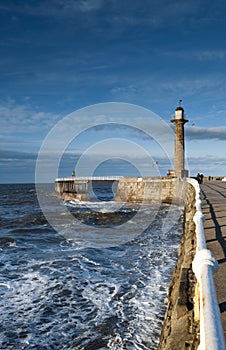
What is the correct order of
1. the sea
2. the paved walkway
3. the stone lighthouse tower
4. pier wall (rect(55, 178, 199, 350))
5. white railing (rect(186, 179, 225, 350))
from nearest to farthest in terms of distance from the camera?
white railing (rect(186, 179, 225, 350)) → pier wall (rect(55, 178, 199, 350)) → the paved walkway → the sea → the stone lighthouse tower

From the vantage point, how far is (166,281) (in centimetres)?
725

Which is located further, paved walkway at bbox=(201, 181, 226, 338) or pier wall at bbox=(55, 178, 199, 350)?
paved walkway at bbox=(201, 181, 226, 338)

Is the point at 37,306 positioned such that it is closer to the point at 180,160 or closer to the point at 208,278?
the point at 208,278

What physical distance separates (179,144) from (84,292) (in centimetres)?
2725

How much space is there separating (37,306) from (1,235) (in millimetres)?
8886

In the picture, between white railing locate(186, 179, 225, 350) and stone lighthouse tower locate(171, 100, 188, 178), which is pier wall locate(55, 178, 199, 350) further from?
stone lighthouse tower locate(171, 100, 188, 178)

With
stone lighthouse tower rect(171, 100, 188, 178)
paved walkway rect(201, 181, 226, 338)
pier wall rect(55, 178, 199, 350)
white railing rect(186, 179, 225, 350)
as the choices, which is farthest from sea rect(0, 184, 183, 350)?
stone lighthouse tower rect(171, 100, 188, 178)

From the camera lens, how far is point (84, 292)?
22.7 ft

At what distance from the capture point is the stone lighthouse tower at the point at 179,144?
106 ft

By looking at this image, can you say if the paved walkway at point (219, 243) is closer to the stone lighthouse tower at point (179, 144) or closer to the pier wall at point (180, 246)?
the pier wall at point (180, 246)

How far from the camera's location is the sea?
4.96 m

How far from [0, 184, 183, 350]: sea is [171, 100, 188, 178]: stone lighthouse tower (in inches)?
795

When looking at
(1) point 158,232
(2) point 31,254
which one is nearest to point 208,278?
(2) point 31,254

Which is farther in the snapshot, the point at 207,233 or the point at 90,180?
the point at 90,180
